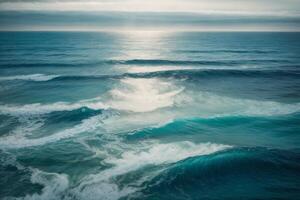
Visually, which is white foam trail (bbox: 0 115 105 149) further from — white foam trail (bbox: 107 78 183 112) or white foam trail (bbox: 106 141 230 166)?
white foam trail (bbox: 106 141 230 166)

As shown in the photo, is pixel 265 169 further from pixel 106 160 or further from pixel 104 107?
pixel 104 107

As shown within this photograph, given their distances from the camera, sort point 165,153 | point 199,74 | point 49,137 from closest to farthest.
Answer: point 165,153, point 49,137, point 199,74

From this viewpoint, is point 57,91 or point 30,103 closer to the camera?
point 30,103

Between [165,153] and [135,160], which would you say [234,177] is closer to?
[165,153]

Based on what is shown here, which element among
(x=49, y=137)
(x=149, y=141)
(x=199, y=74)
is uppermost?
(x=199, y=74)

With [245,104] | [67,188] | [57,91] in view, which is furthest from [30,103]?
[245,104]

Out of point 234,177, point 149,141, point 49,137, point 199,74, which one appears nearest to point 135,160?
point 149,141
